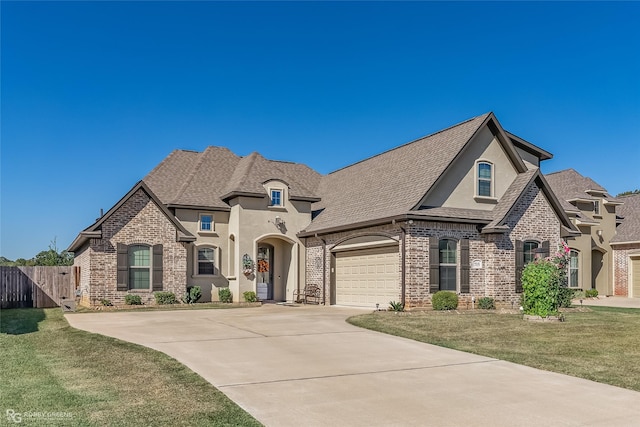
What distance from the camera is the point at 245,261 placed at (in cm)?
2498

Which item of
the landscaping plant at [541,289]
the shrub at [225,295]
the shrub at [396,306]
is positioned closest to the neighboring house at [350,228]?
the shrub at [225,295]

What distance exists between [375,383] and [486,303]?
13.3m

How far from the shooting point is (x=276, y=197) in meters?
26.0

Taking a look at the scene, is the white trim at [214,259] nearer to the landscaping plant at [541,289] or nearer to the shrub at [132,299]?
the shrub at [132,299]

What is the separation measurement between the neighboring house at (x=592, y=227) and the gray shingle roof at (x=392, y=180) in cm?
1133

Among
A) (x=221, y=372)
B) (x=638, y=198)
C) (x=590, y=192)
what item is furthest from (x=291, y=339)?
(x=638, y=198)

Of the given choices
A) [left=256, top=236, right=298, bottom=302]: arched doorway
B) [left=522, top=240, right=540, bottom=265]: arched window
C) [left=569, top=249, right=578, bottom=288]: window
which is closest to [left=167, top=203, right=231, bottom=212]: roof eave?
[left=256, top=236, right=298, bottom=302]: arched doorway

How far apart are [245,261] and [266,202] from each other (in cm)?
280

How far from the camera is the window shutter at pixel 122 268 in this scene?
885 inches

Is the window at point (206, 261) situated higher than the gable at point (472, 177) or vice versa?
the gable at point (472, 177)

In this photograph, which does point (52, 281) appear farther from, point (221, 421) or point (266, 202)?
point (221, 421)

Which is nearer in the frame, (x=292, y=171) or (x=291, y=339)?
(x=291, y=339)

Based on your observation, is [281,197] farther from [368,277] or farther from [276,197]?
[368,277]

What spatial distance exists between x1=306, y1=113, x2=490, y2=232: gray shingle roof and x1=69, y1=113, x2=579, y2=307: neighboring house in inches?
3.0
